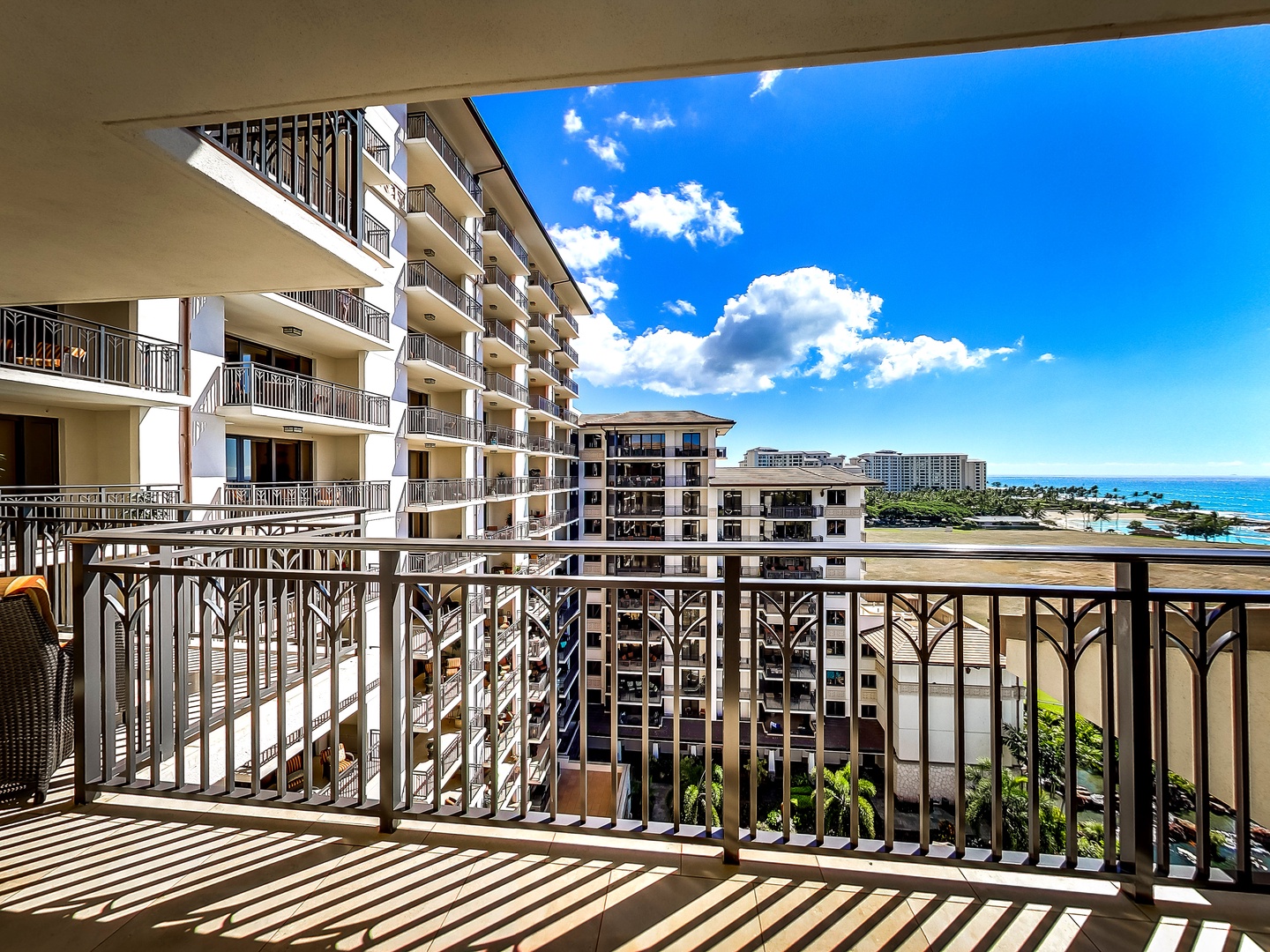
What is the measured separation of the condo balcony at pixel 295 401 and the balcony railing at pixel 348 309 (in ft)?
3.65

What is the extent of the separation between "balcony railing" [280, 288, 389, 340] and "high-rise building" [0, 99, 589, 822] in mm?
A: 35

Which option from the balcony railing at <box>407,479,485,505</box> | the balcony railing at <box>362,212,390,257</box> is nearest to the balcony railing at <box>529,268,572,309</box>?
the balcony railing at <box>407,479,485,505</box>

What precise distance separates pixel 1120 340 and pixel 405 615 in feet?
→ 182

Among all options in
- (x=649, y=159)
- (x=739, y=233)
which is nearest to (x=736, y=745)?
(x=649, y=159)

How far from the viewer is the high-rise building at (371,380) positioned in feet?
12.3

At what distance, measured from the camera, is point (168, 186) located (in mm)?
1602

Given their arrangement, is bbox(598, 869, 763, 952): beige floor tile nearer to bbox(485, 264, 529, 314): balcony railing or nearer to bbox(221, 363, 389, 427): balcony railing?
bbox(221, 363, 389, 427): balcony railing

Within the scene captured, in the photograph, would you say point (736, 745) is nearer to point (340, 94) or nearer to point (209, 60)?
point (340, 94)

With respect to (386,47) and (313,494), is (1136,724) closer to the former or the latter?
(386,47)

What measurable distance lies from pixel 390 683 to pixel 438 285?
Result: 1129 cm

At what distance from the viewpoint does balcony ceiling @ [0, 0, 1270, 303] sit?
1.02m

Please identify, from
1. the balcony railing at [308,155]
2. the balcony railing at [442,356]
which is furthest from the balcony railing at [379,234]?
the balcony railing at [308,155]

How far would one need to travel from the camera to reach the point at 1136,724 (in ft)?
4.64

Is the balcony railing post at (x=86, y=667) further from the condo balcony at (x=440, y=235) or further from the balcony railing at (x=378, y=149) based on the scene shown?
the condo balcony at (x=440, y=235)
